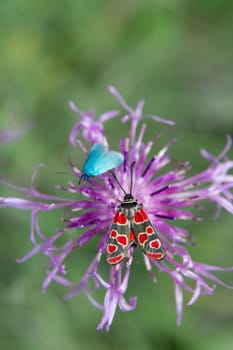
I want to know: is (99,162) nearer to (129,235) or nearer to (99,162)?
(99,162)

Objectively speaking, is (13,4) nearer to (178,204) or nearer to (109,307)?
(178,204)

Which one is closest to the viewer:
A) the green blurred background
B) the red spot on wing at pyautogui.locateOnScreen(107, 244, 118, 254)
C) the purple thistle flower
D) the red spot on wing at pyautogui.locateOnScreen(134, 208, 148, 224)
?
the red spot on wing at pyautogui.locateOnScreen(107, 244, 118, 254)

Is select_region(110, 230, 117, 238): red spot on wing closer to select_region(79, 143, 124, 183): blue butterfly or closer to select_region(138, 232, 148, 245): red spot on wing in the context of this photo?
select_region(138, 232, 148, 245): red spot on wing

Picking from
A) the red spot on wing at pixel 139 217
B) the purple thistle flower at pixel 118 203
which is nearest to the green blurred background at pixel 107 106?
the purple thistle flower at pixel 118 203

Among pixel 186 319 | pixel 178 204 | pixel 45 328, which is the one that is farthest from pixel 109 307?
pixel 186 319

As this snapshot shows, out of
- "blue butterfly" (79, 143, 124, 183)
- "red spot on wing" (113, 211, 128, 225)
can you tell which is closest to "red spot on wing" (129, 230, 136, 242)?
"red spot on wing" (113, 211, 128, 225)

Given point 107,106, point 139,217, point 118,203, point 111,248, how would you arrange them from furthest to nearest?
point 107,106, point 118,203, point 139,217, point 111,248

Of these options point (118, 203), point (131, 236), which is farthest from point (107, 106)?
point (131, 236)
